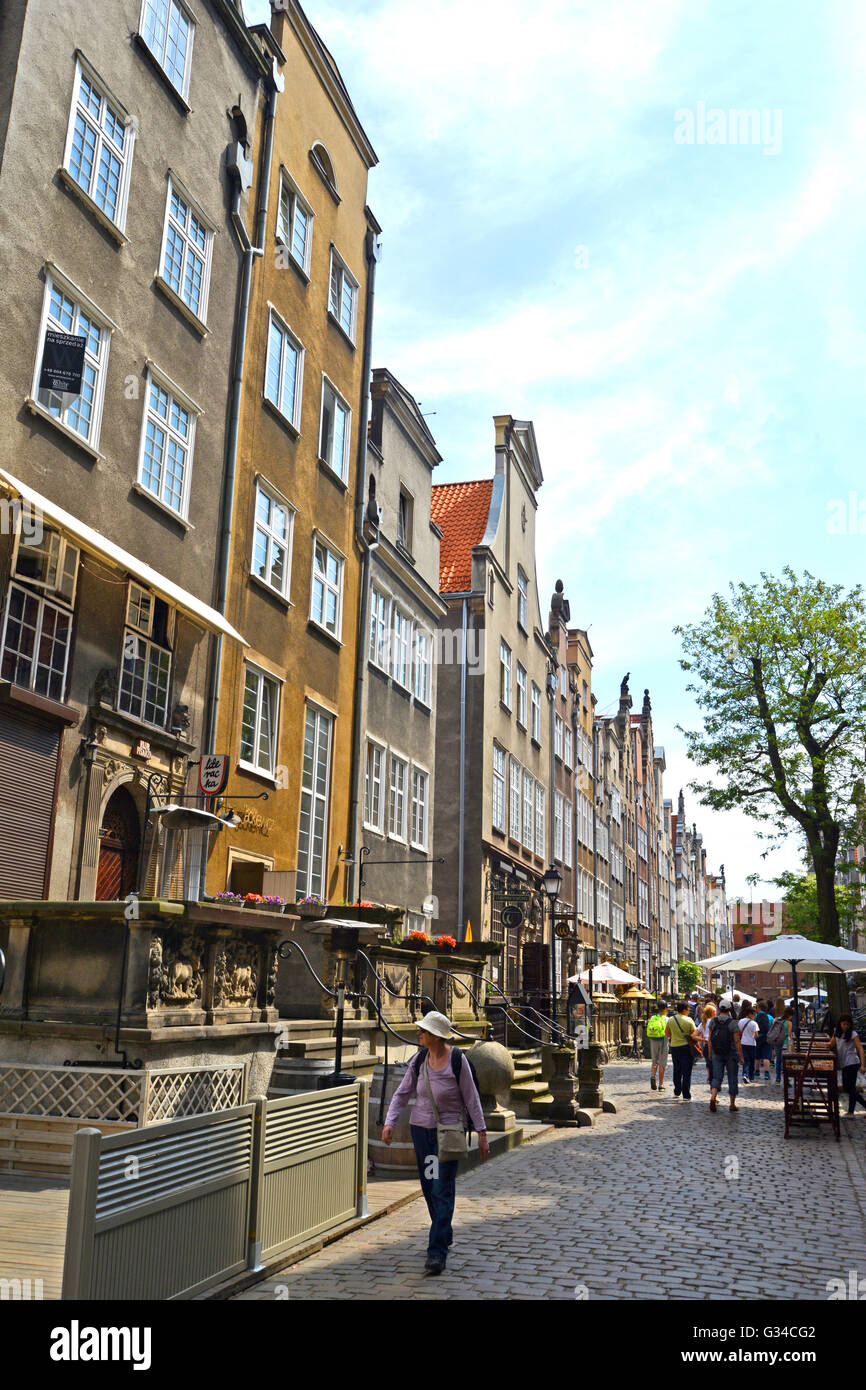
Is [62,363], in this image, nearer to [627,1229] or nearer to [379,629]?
[627,1229]

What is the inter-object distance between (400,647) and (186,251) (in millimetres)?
10993

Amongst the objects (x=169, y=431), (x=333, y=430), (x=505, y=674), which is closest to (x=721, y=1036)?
(x=333, y=430)

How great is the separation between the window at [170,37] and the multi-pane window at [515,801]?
67.4 ft

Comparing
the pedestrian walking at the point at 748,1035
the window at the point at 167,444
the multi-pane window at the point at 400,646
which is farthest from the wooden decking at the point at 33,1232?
the pedestrian walking at the point at 748,1035

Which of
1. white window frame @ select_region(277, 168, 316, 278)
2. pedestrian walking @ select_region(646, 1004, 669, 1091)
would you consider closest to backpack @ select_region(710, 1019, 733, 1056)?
pedestrian walking @ select_region(646, 1004, 669, 1091)

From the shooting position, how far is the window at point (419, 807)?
82.5ft

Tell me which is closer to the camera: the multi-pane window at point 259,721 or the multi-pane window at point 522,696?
the multi-pane window at point 259,721

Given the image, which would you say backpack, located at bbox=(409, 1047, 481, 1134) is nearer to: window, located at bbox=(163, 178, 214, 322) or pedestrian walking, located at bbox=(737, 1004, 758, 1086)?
window, located at bbox=(163, 178, 214, 322)

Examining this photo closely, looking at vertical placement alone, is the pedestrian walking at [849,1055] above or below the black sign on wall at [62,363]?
below

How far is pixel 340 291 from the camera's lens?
22.0 meters

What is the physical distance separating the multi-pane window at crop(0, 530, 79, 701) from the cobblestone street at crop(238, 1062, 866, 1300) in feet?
19.9

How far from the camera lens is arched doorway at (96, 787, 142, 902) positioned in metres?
13.2

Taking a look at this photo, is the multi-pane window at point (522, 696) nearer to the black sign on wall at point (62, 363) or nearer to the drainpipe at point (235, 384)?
the drainpipe at point (235, 384)
